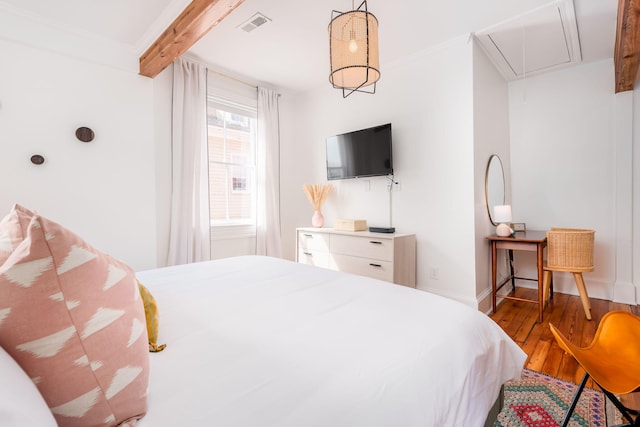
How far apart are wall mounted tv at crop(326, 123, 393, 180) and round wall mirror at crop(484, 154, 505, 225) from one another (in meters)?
0.98

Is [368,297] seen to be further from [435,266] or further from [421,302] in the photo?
[435,266]

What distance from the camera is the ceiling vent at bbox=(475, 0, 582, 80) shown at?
2.42 m

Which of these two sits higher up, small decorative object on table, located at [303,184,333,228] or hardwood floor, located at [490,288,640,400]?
small decorative object on table, located at [303,184,333,228]

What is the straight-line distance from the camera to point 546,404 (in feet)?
5.03

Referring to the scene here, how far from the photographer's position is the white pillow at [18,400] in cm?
37

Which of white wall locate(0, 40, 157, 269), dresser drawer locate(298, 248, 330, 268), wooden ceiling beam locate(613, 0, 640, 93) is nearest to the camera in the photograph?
wooden ceiling beam locate(613, 0, 640, 93)

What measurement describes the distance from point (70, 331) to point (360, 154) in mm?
3187

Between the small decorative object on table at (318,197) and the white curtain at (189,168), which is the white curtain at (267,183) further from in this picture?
the white curtain at (189,168)

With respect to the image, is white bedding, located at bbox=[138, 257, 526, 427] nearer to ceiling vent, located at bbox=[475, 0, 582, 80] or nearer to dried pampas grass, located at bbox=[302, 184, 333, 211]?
dried pampas grass, located at bbox=[302, 184, 333, 211]

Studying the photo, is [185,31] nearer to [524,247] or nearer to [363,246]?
[363,246]

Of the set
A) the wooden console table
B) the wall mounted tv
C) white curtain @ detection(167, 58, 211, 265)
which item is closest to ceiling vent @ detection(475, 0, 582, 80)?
the wall mounted tv

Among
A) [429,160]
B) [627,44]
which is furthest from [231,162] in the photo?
[627,44]

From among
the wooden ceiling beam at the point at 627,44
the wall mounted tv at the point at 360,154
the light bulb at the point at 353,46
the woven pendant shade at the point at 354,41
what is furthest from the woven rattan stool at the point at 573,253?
the light bulb at the point at 353,46

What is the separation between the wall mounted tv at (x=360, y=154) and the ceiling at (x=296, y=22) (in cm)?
83
